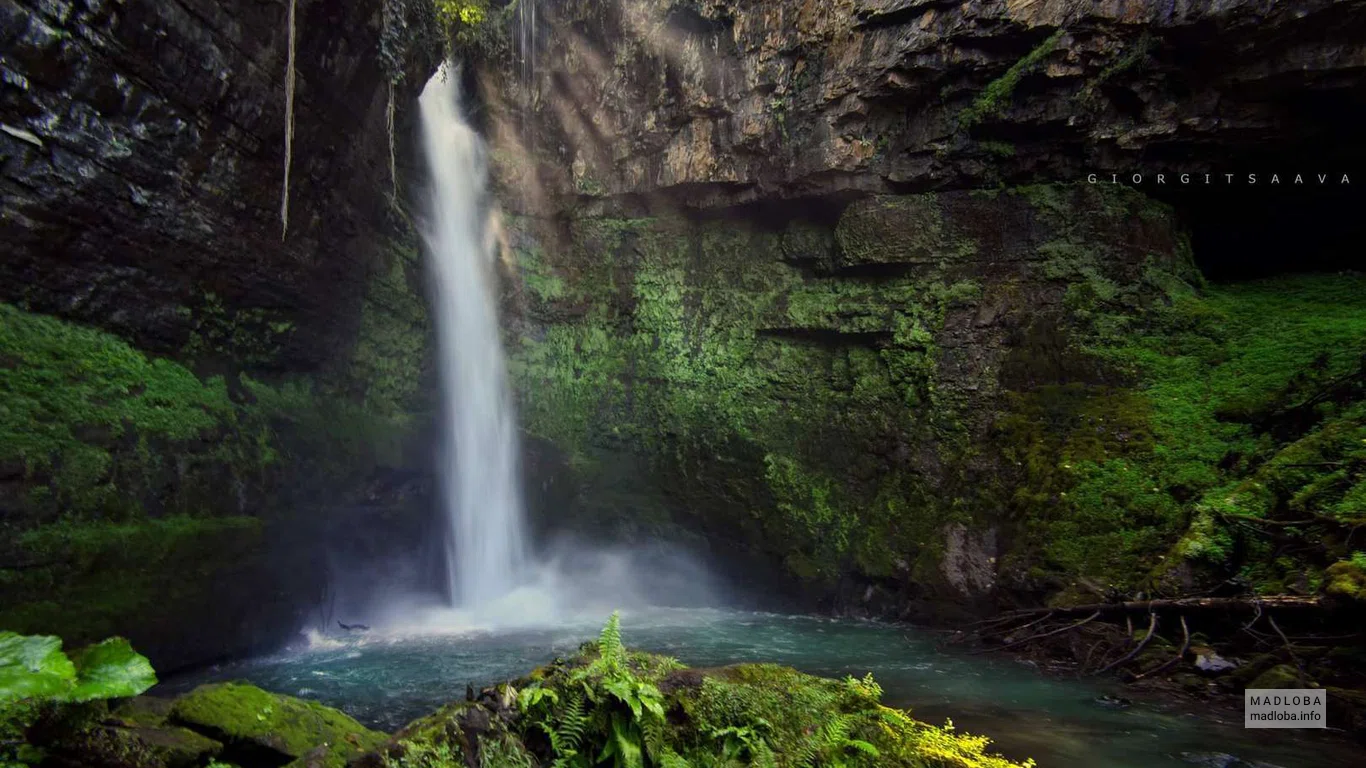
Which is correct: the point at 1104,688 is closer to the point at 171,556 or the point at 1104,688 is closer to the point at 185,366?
the point at 171,556

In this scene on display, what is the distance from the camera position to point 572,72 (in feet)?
51.9

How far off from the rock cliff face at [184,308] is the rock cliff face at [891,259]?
15.0 feet

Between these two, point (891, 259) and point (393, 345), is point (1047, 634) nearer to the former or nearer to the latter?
point (891, 259)

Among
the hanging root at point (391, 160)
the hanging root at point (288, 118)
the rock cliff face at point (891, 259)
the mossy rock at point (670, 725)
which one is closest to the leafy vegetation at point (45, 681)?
the mossy rock at point (670, 725)

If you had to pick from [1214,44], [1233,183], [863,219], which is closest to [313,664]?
[863,219]

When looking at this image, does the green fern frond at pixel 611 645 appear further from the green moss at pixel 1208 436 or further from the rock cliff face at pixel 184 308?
the green moss at pixel 1208 436

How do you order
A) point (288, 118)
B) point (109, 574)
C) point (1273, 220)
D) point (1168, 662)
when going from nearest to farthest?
point (1168, 662) < point (109, 574) < point (288, 118) < point (1273, 220)

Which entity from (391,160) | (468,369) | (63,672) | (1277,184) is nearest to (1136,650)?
(63,672)

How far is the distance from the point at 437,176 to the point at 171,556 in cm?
878

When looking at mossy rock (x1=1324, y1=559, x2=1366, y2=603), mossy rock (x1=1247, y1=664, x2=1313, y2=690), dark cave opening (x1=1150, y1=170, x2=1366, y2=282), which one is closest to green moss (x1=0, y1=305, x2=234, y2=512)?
mossy rock (x1=1247, y1=664, x2=1313, y2=690)

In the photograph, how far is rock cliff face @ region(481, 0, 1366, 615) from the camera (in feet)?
35.7

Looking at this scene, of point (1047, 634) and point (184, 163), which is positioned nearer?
point (1047, 634)

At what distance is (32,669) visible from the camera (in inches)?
90.5

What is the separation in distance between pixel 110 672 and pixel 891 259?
12662mm
